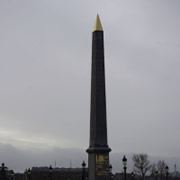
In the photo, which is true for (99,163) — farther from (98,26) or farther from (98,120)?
(98,26)

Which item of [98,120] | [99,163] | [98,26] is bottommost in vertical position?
[99,163]

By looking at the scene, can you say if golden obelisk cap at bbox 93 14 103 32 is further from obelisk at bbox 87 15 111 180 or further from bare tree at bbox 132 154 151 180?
bare tree at bbox 132 154 151 180

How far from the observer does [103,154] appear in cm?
2650

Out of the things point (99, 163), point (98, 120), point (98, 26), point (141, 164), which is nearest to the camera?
point (99, 163)

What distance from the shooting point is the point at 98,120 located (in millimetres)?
26797

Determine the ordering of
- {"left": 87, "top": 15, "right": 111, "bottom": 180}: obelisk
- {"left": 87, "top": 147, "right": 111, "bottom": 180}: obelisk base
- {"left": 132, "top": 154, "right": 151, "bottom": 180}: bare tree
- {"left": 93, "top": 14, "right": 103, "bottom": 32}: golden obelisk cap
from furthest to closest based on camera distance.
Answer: {"left": 132, "top": 154, "right": 151, "bottom": 180}: bare tree → {"left": 93, "top": 14, "right": 103, "bottom": 32}: golden obelisk cap → {"left": 87, "top": 15, "right": 111, "bottom": 180}: obelisk → {"left": 87, "top": 147, "right": 111, "bottom": 180}: obelisk base

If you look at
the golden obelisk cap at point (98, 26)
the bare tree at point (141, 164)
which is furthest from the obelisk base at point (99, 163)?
the bare tree at point (141, 164)

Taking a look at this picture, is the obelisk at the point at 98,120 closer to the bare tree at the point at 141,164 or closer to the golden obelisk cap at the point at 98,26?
the golden obelisk cap at the point at 98,26

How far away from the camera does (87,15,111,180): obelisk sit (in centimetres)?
2633

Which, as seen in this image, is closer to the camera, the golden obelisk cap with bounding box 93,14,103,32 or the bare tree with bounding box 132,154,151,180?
the golden obelisk cap with bounding box 93,14,103,32

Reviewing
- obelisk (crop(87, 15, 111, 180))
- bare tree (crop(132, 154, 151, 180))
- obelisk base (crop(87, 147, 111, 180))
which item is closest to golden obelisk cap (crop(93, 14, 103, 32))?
obelisk (crop(87, 15, 111, 180))

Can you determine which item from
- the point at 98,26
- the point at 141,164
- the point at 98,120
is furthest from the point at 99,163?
the point at 141,164

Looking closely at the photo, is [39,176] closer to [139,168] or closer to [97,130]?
[139,168]

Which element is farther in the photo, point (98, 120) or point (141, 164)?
point (141, 164)
